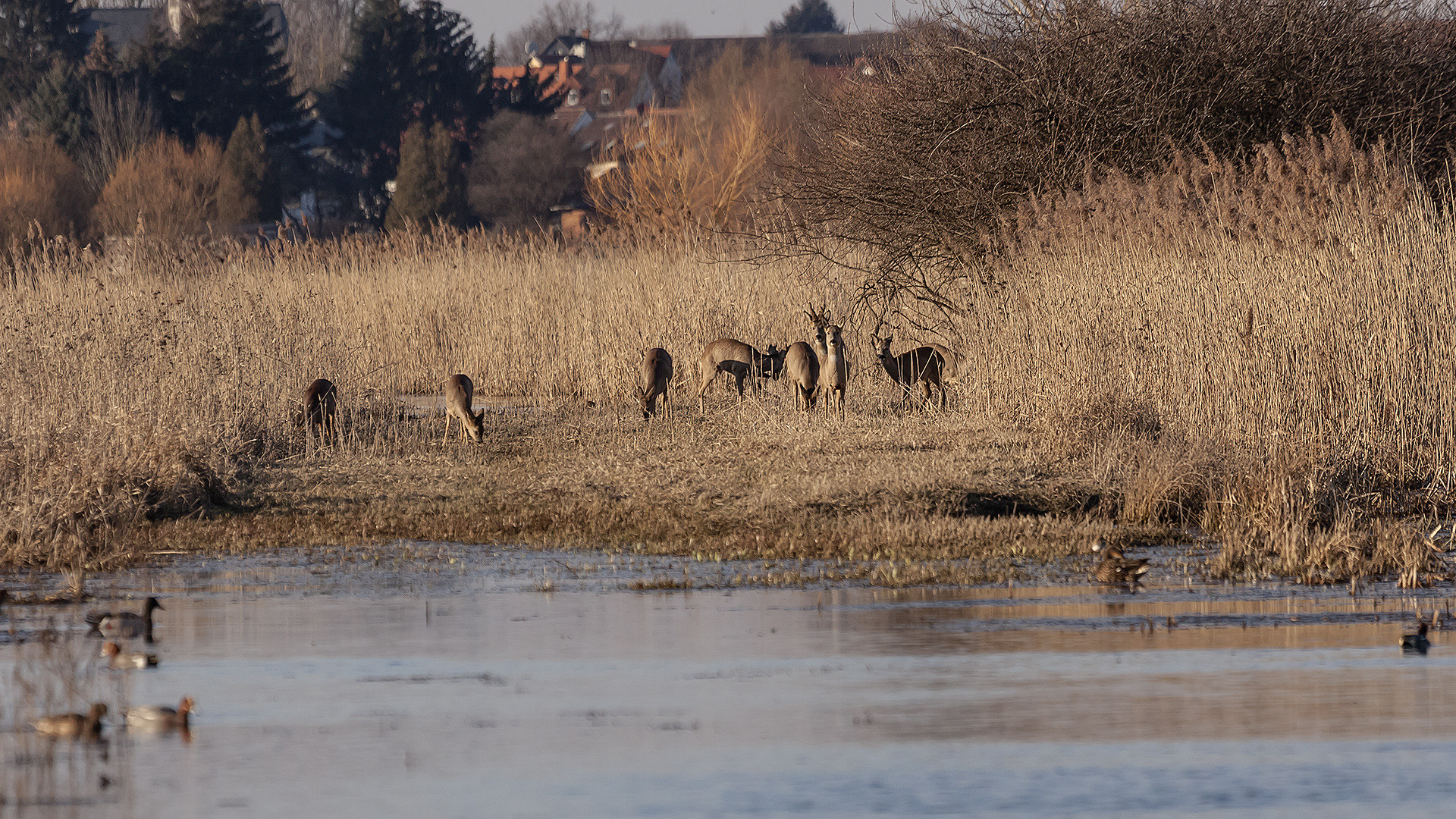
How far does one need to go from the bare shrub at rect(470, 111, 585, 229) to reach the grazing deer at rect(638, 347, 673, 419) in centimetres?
4149

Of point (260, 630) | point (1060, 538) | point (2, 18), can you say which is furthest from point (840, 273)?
point (2, 18)

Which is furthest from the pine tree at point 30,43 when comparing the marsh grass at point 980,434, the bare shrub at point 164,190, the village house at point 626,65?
the marsh grass at point 980,434

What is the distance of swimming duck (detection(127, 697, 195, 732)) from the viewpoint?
6.72 meters

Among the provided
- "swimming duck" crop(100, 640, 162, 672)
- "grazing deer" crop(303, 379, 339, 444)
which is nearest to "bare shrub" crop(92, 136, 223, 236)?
"grazing deer" crop(303, 379, 339, 444)

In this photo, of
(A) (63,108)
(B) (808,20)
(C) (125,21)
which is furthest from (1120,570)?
(B) (808,20)

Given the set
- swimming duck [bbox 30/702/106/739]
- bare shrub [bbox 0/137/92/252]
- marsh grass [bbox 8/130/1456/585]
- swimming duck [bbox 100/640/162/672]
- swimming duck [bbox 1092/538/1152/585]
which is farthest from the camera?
bare shrub [bbox 0/137/92/252]

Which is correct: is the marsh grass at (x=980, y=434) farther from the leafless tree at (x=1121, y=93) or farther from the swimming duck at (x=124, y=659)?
the swimming duck at (x=124, y=659)

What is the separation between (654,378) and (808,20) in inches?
4561

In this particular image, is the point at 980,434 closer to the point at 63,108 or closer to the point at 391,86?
the point at 63,108

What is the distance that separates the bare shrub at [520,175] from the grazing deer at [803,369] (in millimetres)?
42791

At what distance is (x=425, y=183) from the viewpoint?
2231 inches

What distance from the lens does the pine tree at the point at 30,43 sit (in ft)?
196

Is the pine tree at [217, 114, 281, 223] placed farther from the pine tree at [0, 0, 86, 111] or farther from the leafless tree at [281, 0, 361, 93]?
the leafless tree at [281, 0, 361, 93]

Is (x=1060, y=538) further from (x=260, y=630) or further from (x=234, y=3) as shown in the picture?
(x=234, y=3)
